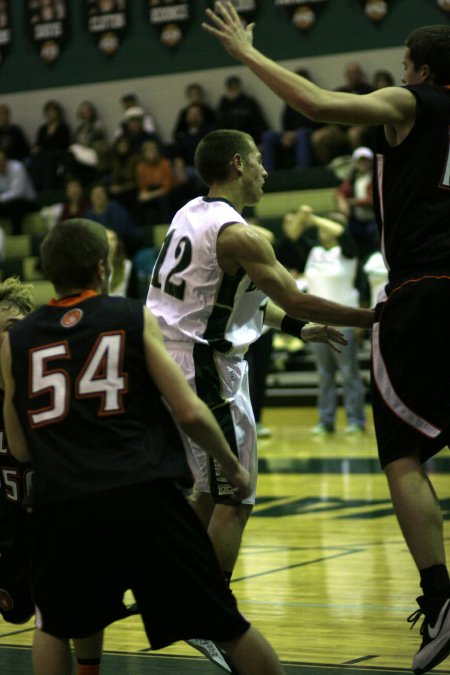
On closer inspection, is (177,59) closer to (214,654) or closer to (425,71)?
(425,71)

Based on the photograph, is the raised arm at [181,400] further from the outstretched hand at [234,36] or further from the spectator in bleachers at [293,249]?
the spectator in bleachers at [293,249]

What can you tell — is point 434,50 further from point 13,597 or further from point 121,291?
point 121,291

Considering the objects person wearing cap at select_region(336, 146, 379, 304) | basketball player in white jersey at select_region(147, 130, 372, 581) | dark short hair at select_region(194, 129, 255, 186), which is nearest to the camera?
basketball player in white jersey at select_region(147, 130, 372, 581)

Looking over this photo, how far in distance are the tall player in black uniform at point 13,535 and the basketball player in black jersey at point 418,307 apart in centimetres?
120

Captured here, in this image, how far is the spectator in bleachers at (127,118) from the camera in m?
17.3

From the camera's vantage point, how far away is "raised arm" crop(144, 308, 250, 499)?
2992mm

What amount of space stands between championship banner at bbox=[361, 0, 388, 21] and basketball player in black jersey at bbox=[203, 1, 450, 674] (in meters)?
12.8

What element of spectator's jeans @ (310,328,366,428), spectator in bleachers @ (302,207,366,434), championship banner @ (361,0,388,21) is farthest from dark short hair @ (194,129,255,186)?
championship banner @ (361,0,388,21)

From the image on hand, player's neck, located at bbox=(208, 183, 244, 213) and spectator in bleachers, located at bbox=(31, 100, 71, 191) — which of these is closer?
player's neck, located at bbox=(208, 183, 244, 213)

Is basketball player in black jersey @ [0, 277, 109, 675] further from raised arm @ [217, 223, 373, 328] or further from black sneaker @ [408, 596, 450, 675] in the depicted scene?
black sneaker @ [408, 596, 450, 675]

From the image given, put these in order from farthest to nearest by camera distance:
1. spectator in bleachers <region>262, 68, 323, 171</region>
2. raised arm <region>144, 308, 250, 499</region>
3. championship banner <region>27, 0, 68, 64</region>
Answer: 1. championship banner <region>27, 0, 68, 64</region>
2. spectator in bleachers <region>262, 68, 323, 171</region>
3. raised arm <region>144, 308, 250, 499</region>

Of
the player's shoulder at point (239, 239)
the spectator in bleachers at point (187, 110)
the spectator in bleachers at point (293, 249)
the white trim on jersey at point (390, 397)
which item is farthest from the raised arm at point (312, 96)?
the spectator in bleachers at point (187, 110)

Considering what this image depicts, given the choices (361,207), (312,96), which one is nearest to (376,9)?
(361,207)

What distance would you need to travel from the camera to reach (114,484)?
299cm
